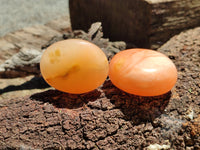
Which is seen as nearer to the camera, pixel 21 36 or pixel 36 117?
pixel 36 117

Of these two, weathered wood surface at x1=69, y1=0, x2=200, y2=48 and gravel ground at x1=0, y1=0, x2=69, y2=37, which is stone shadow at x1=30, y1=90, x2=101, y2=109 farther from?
gravel ground at x1=0, y1=0, x2=69, y2=37

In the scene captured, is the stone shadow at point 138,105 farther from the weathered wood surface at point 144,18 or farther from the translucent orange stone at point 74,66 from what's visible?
the weathered wood surface at point 144,18

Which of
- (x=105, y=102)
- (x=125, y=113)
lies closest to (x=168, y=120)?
(x=125, y=113)

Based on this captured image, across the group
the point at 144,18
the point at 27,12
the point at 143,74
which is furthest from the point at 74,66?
the point at 27,12

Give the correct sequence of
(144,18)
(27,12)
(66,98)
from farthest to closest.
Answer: (27,12) < (144,18) < (66,98)

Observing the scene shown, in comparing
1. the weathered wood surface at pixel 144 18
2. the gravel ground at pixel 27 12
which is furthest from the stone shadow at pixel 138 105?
the gravel ground at pixel 27 12

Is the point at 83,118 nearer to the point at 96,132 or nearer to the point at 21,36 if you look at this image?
the point at 96,132

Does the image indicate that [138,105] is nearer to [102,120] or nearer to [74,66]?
[102,120]
